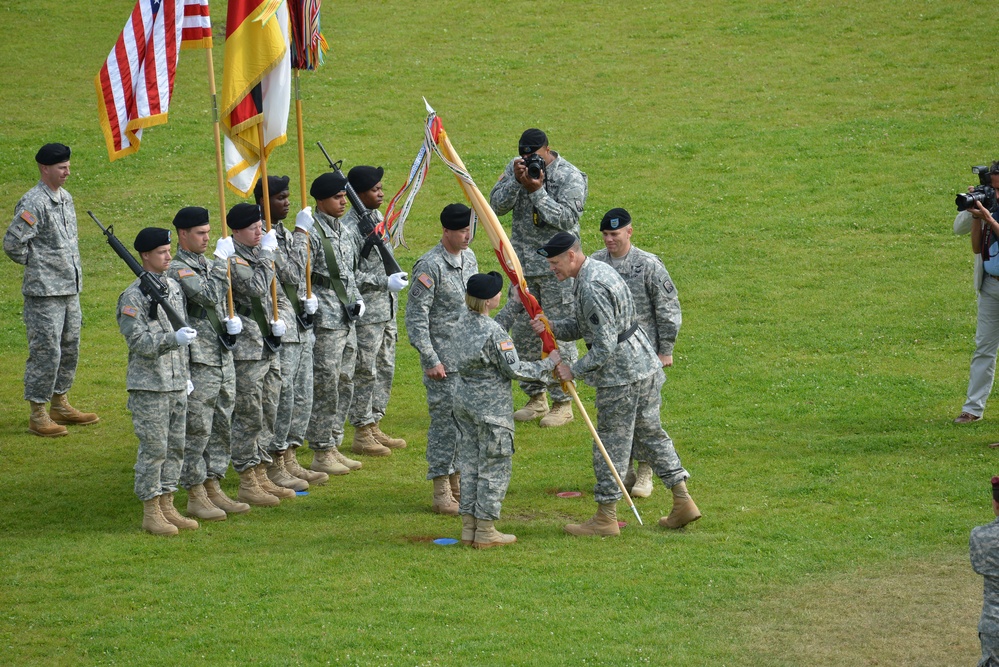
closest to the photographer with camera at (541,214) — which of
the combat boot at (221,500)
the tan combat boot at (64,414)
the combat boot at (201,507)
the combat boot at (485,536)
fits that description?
the combat boot at (485,536)

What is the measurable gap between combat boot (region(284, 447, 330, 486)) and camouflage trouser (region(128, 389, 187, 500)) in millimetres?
1600

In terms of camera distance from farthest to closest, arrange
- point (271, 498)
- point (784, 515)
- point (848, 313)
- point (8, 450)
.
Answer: point (848, 313), point (8, 450), point (271, 498), point (784, 515)

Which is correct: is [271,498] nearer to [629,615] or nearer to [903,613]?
[629,615]

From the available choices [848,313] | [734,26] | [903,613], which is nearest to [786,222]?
[848,313]

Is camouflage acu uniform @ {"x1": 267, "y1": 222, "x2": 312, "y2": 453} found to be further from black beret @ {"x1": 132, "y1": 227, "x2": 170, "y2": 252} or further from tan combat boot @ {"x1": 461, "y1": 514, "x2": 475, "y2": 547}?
tan combat boot @ {"x1": 461, "y1": 514, "x2": 475, "y2": 547}

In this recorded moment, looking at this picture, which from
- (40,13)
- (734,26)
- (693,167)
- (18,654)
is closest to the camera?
(18,654)

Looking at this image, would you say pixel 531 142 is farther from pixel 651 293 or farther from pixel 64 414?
pixel 64 414

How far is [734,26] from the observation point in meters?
29.7

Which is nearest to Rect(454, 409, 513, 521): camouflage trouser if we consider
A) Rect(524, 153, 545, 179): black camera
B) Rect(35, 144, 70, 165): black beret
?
Rect(524, 153, 545, 179): black camera

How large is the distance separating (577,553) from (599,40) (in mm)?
21792

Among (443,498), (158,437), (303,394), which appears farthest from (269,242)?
(443,498)

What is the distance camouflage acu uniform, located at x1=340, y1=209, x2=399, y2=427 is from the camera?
1251cm

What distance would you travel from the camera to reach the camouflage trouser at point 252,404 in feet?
36.5

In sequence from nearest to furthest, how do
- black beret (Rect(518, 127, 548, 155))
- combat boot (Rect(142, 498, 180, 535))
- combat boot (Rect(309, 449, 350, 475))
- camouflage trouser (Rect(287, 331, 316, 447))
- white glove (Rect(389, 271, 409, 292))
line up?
1. combat boot (Rect(142, 498, 180, 535))
2. camouflage trouser (Rect(287, 331, 316, 447))
3. white glove (Rect(389, 271, 409, 292))
4. combat boot (Rect(309, 449, 350, 475))
5. black beret (Rect(518, 127, 548, 155))
